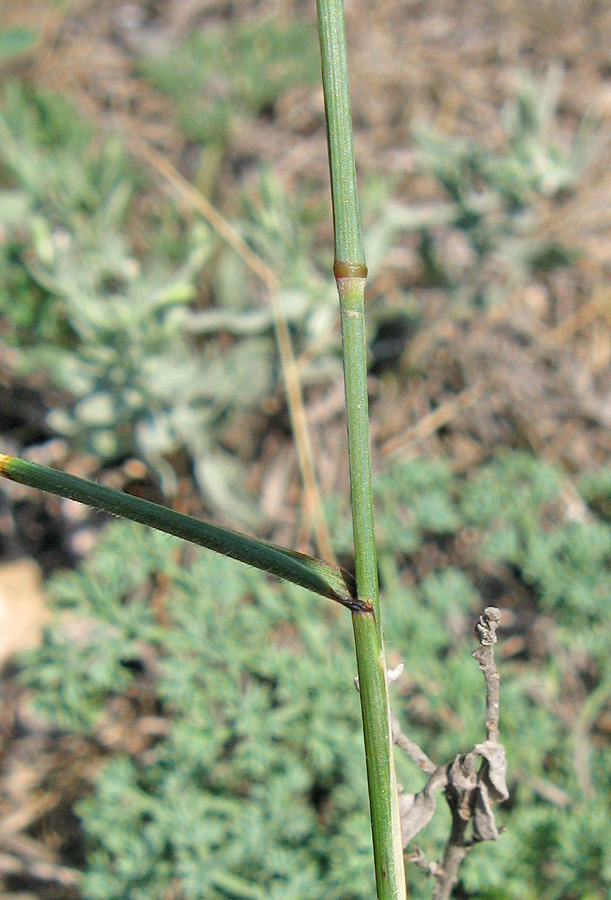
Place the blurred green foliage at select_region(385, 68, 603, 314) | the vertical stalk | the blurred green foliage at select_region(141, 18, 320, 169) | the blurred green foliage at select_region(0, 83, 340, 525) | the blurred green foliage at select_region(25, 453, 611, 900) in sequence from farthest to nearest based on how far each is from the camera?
1. the blurred green foliage at select_region(141, 18, 320, 169)
2. the blurred green foliage at select_region(385, 68, 603, 314)
3. the blurred green foliage at select_region(0, 83, 340, 525)
4. the blurred green foliage at select_region(25, 453, 611, 900)
5. the vertical stalk

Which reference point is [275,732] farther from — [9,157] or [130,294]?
[9,157]

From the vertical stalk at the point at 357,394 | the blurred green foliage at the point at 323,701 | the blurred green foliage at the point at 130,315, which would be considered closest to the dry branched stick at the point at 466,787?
the vertical stalk at the point at 357,394

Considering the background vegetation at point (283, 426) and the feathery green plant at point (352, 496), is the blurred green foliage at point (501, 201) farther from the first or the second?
the feathery green plant at point (352, 496)

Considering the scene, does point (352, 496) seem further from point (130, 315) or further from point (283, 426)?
point (283, 426)

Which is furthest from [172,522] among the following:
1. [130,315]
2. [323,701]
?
[130,315]

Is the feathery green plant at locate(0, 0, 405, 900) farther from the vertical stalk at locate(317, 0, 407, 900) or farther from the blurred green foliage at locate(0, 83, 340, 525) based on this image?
the blurred green foliage at locate(0, 83, 340, 525)

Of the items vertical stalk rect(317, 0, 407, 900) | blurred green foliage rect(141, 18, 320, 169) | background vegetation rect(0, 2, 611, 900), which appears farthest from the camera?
blurred green foliage rect(141, 18, 320, 169)

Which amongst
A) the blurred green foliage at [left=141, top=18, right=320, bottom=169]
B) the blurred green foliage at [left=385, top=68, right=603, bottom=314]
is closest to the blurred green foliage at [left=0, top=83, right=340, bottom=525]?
the blurred green foliage at [left=385, top=68, right=603, bottom=314]
